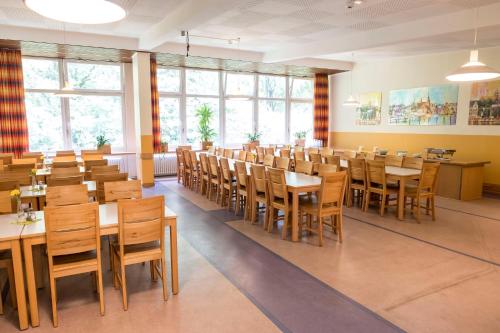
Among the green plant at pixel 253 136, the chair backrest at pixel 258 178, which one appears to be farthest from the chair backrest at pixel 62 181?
the green plant at pixel 253 136

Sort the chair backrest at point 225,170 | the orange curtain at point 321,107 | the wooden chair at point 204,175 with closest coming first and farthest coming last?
the chair backrest at point 225,170 < the wooden chair at point 204,175 < the orange curtain at point 321,107

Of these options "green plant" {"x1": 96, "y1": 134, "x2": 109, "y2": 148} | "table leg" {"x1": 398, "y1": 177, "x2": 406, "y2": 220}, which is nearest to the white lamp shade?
"table leg" {"x1": 398, "y1": 177, "x2": 406, "y2": 220}

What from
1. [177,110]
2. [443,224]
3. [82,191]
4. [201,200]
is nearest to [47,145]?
[177,110]

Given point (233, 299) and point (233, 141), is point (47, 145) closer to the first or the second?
point (233, 141)

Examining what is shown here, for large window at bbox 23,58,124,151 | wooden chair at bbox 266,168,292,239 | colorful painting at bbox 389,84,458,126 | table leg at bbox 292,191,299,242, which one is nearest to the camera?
table leg at bbox 292,191,299,242

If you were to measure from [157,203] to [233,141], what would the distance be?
851 cm

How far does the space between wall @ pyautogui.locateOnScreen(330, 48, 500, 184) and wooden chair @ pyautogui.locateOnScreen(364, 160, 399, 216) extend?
3519 millimetres

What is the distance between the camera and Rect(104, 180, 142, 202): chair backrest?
12.3ft

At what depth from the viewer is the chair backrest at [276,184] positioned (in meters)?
4.68

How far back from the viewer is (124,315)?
2.91 meters

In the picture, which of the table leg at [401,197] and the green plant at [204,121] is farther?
the green plant at [204,121]

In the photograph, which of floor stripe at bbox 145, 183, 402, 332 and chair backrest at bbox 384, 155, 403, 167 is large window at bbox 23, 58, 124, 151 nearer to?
floor stripe at bbox 145, 183, 402, 332

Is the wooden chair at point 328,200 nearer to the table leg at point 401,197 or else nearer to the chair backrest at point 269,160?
the table leg at point 401,197

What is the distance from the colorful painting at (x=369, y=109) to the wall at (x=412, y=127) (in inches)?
6.1
